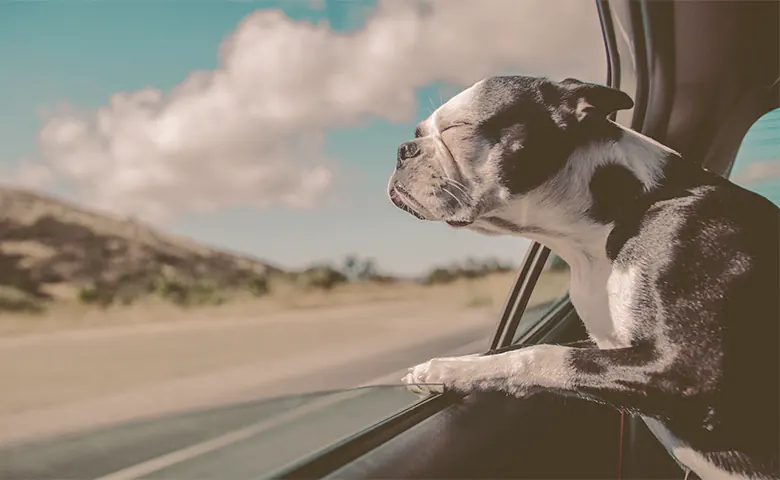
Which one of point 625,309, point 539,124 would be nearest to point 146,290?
point 539,124

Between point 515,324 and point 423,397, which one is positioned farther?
point 515,324

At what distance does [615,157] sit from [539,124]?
0.58ft

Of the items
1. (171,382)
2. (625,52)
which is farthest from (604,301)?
(171,382)

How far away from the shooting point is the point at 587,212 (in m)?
1.32

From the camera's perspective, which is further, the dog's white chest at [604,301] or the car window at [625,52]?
the car window at [625,52]

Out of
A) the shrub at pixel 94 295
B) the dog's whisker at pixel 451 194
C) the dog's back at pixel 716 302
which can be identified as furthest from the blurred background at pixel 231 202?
the dog's back at pixel 716 302

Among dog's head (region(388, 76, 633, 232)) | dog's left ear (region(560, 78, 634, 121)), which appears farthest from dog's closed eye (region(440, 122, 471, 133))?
dog's left ear (region(560, 78, 634, 121))

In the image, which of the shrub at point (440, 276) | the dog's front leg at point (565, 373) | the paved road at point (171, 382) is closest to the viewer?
the paved road at point (171, 382)

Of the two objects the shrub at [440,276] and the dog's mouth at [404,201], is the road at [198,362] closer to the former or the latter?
the shrub at [440,276]

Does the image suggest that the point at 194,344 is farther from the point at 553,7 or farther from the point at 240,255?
the point at 553,7

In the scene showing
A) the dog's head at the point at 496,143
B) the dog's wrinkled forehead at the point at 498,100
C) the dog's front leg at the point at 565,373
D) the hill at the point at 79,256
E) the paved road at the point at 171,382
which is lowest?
the dog's front leg at the point at 565,373

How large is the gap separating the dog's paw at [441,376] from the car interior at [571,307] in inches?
1.4

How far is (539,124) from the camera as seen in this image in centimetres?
127

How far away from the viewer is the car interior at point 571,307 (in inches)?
53.1
